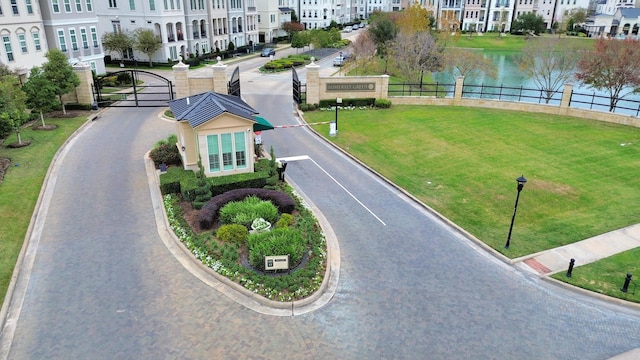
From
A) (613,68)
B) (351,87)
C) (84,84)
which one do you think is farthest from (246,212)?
(613,68)

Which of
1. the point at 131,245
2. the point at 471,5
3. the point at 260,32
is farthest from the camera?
the point at 471,5

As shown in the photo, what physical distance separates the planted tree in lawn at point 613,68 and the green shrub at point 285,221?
29.3 meters

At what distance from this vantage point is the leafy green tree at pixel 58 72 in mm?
29422

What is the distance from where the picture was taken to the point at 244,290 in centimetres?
1346

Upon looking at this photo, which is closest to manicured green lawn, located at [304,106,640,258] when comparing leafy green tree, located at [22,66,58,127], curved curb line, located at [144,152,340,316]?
curved curb line, located at [144,152,340,316]

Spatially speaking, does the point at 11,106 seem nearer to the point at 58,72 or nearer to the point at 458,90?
the point at 58,72

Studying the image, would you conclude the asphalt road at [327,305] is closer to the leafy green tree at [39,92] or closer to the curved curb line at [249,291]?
the curved curb line at [249,291]

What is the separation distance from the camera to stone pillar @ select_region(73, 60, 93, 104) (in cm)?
3253

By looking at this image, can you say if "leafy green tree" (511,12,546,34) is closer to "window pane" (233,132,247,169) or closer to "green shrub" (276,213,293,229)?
"window pane" (233,132,247,169)

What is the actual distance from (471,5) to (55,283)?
11033 cm

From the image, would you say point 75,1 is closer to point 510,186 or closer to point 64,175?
point 64,175

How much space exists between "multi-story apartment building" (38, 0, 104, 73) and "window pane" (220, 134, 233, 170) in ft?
83.5

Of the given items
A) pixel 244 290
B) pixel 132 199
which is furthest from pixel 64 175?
pixel 244 290

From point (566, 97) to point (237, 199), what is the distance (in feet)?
89.1
